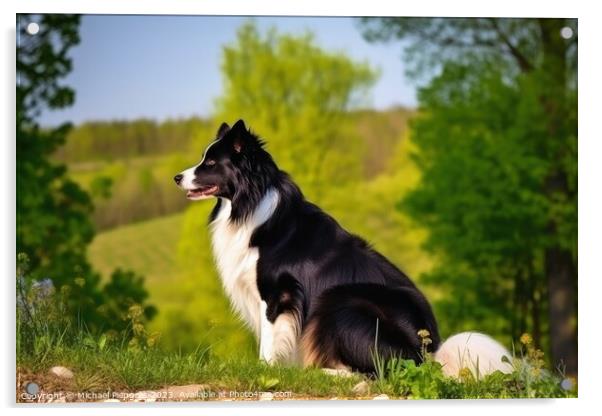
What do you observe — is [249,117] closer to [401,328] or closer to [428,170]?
[428,170]

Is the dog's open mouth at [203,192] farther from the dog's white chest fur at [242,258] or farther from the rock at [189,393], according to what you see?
the rock at [189,393]

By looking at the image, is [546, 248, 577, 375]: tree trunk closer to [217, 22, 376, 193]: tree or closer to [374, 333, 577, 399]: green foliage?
[374, 333, 577, 399]: green foliage

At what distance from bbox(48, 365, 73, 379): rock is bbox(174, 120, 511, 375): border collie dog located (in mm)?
1211

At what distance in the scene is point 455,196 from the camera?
9906mm

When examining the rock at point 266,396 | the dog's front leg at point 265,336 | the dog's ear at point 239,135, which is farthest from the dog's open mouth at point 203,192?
the rock at point 266,396

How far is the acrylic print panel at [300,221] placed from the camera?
675cm

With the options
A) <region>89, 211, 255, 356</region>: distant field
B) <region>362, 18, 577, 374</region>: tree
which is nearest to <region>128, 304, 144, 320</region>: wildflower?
<region>89, 211, 255, 356</region>: distant field

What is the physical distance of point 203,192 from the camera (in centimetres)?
691

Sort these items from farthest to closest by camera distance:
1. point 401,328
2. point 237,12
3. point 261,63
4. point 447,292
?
point 447,292 → point 261,63 → point 237,12 → point 401,328

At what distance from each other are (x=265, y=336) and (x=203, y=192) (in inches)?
42.1

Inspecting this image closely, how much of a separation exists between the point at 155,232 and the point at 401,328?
385 cm

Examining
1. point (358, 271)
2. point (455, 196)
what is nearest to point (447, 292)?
point (455, 196)

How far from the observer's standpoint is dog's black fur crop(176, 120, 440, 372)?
21.9ft

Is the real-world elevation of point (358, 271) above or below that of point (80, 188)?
below
